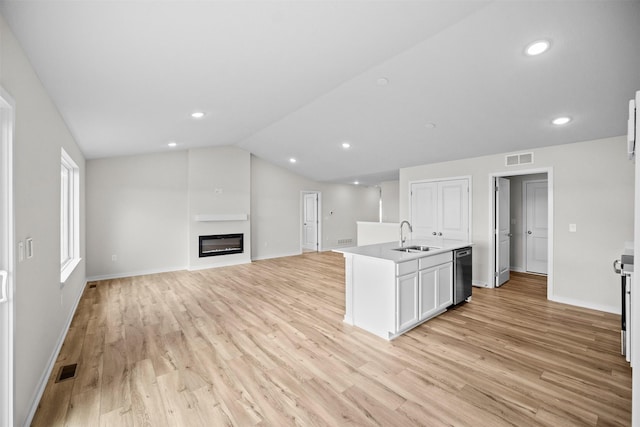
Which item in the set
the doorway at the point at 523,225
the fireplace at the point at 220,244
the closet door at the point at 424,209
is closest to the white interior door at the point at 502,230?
the doorway at the point at 523,225

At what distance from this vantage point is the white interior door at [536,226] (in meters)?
5.86

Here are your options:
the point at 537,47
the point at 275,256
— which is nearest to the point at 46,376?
the point at 537,47

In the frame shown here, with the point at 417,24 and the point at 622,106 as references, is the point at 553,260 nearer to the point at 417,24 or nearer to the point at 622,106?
the point at 622,106

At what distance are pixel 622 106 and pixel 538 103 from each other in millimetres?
800

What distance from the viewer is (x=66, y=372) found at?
7.88 ft

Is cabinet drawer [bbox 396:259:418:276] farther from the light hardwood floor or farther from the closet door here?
the closet door

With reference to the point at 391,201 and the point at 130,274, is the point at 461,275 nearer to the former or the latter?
the point at 391,201

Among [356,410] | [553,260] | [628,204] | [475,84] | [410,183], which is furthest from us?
[410,183]

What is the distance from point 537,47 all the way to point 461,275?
2.72 meters

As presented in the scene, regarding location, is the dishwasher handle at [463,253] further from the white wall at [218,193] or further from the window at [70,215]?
the window at [70,215]

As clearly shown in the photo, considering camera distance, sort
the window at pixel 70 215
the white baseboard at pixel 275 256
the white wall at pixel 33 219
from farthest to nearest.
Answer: the white baseboard at pixel 275 256, the window at pixel 70 215, the white wall at pixel 33 219

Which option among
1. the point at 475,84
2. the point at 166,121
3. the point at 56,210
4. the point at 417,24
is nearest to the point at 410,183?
the point at 475,84

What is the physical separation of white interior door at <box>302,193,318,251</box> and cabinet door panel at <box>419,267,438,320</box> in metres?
5.90

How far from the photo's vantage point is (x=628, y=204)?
361 centimetres
